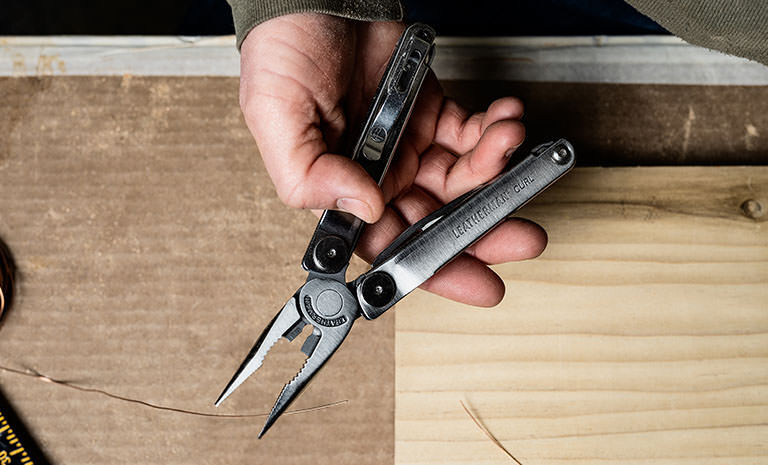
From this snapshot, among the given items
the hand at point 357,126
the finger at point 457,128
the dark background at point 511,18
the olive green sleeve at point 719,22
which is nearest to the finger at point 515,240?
the hand at point 357,126

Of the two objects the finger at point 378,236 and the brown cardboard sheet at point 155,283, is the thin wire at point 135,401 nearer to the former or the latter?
the brown cardboard sheet at point 155,283

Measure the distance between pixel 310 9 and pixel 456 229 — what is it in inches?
9.5

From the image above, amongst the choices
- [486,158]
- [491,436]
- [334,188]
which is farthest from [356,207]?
[491,436]

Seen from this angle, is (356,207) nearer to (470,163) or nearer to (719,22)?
(470,163)

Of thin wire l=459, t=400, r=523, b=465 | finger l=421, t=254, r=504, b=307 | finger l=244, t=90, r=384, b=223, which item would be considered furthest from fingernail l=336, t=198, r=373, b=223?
thin wire l=459, t=400, r=523, b=465

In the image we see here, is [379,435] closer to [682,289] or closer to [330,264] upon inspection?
[330,264]

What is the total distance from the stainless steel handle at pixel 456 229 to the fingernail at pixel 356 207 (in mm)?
47

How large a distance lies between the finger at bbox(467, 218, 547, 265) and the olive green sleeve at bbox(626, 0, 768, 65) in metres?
0.23

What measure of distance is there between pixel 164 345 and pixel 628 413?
1.67 feet

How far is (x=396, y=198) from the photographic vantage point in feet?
2.20

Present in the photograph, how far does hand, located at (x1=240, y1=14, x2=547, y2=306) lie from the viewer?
55cm

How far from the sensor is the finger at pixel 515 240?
0.60 meters

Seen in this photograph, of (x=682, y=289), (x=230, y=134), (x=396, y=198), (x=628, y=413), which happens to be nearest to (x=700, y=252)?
(x=682, y=289)

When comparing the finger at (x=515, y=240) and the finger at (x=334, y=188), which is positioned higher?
the finger at (x=334, y=188)
